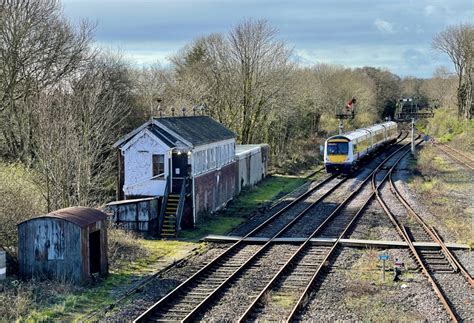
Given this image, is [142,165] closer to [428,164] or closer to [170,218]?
[170,218]

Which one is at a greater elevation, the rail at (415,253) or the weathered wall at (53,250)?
the weathered wall at (53,250)

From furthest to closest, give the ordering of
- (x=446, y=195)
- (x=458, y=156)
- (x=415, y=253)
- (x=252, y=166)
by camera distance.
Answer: (x=458, y=156) → (x=252, y=166) → (x=446, y=195) → (x=415, y=253)

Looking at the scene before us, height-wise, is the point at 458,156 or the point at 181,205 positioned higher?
the point at 458,156

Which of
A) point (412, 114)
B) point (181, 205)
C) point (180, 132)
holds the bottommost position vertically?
point (181, 205)

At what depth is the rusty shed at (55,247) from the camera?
14.7m

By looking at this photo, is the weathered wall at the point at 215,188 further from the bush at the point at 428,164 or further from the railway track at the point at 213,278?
the bush at the point at 428,164

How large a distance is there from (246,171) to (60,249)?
18820 mm

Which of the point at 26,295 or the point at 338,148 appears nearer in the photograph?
the point at 26,295

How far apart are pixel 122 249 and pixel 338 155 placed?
2296cm

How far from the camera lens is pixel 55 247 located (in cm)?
1487

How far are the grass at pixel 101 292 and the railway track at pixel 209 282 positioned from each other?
1366mm

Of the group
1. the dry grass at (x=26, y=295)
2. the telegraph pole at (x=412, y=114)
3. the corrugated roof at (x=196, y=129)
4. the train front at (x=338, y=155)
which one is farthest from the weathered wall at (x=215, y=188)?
the telegraph pole at (x=412, y=114)

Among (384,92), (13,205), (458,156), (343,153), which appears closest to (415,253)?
(13,205)

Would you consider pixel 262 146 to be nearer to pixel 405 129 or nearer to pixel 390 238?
pixel 390 238
